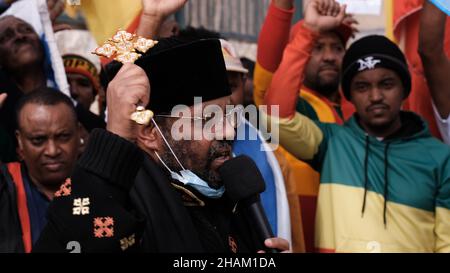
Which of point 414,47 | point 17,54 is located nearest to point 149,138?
point 17,54

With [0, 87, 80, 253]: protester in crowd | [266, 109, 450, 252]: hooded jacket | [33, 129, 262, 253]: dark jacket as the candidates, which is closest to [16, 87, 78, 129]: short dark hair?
[0, 87, 80, 253]: protester in crowd

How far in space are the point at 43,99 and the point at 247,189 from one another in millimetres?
2060

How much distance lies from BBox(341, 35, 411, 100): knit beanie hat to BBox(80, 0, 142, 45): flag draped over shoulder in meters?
1.31

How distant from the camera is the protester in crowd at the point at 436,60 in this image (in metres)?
4.70

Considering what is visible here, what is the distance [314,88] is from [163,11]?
1770mm

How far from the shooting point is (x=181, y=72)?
308cm

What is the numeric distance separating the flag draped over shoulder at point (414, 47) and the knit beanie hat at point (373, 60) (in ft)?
1.37

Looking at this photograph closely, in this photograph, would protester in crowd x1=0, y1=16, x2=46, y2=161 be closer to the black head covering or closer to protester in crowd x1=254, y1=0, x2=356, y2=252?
protester in crowd x1=254, y1=0, x2=356, y2=252

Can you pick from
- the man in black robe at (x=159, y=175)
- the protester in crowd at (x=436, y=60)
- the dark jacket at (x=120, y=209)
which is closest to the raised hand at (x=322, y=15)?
the protester in crowd at (x=436, y=60)

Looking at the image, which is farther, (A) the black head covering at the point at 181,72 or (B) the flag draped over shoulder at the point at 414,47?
(B) the flag draped over shoulder at the point at 414,47

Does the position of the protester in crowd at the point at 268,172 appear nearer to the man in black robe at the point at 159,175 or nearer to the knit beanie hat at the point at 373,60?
the knit beanie hat at the point at 373,60

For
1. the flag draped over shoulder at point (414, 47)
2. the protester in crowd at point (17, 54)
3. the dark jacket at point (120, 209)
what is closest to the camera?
the dark jacket at point (120, 209)

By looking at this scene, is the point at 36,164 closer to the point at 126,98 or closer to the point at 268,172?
the point at 268,172
